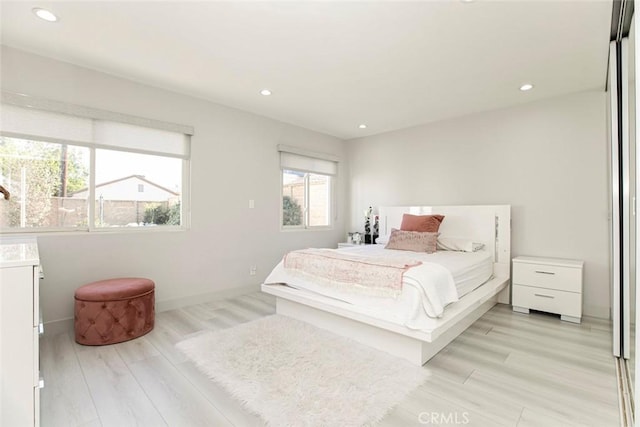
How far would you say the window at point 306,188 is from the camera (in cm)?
463

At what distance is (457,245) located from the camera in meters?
3.64

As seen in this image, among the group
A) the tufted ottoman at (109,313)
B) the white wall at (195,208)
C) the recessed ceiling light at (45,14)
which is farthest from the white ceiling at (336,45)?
the tufted ottoman at (109,313)

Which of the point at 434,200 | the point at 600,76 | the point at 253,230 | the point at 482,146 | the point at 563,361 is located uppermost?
the point at 600,76

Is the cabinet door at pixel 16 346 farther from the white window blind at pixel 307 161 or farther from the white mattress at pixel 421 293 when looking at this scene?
the white window blind at pixel 307 161

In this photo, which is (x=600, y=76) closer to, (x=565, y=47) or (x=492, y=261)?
(x=565, y=47)

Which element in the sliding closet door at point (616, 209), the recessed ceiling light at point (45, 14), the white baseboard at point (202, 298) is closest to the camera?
the recessed ceiling light at point (45, 14)

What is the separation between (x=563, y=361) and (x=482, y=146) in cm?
266

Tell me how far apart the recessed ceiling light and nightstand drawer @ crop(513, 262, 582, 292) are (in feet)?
15.3

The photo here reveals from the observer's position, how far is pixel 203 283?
3.63 meters

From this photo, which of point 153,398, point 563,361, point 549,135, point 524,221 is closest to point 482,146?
point 549,135

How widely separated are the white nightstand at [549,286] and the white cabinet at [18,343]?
13.0 feet

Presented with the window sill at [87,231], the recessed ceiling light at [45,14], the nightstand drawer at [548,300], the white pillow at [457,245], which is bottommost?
the nightstand drawer at [548,300]

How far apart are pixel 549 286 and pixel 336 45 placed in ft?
10.5

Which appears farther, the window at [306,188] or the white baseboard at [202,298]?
the window at [306,188]
